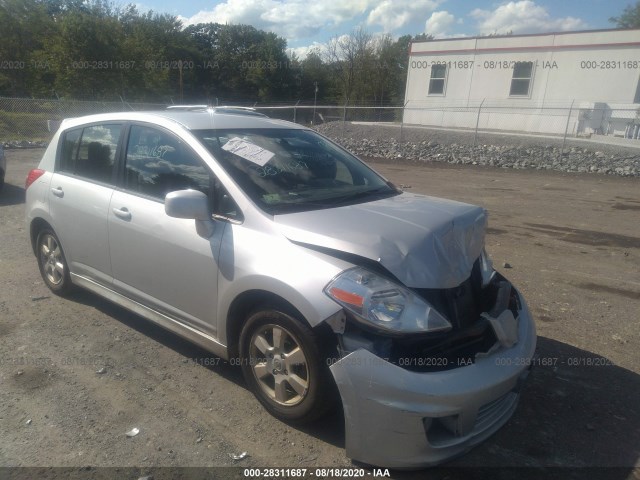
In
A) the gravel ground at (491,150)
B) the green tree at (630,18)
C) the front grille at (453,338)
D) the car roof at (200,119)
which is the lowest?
the gravel ground at (491,150)

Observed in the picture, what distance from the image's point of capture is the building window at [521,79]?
2395 cm

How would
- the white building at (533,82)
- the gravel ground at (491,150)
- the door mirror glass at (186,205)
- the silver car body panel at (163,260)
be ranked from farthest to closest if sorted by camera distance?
the white building at (533,82)
the gravel ground at (491,150)
the silver car body panel at (163,260)
the door mirror glass at (186,205)

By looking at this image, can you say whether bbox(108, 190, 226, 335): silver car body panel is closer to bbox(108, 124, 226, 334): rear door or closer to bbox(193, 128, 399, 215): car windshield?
bbox(108, 124, 226, 334): rear door

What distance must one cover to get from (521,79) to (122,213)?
2462 centimetres

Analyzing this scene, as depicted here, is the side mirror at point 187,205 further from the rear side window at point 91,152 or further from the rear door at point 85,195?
the rear side window at point 91,152

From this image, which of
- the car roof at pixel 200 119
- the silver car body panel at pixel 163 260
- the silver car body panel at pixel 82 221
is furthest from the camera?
the silver car body panel at pixel 82 221

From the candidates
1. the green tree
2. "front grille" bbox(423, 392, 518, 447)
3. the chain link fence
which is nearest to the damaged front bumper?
"front grille" bbox(423, 392, 518, 447)

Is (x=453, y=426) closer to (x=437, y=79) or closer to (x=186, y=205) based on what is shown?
(x=186, y=205)

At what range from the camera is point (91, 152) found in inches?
171

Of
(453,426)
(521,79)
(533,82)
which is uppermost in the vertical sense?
(521,79)

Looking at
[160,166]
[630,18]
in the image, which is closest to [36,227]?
[160,166]

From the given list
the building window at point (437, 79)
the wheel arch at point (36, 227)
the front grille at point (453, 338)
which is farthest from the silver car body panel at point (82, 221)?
the building window at point (437, 79)

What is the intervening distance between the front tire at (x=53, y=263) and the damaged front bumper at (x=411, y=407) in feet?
11.0

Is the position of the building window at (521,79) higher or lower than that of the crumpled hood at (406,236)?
higher
